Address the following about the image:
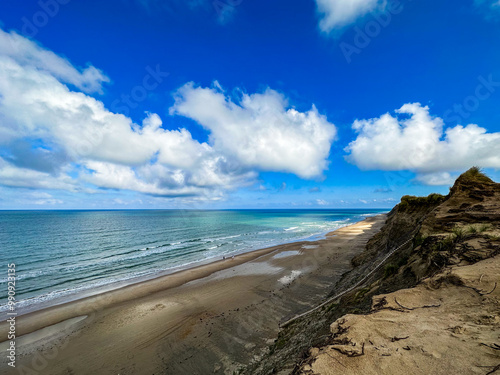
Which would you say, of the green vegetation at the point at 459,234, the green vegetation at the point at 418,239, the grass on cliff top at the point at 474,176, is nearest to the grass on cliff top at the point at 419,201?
the grass on cliff top at the point at 474,176

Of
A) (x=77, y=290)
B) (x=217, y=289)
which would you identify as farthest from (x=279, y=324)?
(x=77, y=290)

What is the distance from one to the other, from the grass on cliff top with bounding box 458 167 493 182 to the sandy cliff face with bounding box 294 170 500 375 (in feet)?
16.9

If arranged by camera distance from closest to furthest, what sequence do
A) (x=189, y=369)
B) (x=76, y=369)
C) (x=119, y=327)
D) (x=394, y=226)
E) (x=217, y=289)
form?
(x=189, y=369)
(x=76, y=369)
(x=119, y=327)
(x=394, y=226)
(x=217, y=289)

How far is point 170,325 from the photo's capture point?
14086mm

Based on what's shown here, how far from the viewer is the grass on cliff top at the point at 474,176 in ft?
41.4

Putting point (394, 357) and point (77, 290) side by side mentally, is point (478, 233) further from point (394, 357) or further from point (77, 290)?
point (77, 290)

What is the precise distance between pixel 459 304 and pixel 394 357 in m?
2.92

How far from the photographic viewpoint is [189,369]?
10195 mm

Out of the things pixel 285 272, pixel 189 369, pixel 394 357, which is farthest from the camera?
pixel 285 272

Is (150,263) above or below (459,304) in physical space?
below

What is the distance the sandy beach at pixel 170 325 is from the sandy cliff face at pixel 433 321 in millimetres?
7681

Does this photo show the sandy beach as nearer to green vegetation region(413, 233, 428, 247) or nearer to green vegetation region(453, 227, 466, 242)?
green vegetation region(413, 233, 428, 247)

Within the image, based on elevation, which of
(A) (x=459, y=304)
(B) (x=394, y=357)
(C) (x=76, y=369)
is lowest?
(C) (x=76, y=369)

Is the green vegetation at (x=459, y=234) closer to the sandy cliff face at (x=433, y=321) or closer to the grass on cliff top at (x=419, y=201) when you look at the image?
the sandy cliff face at (x=433, y=321)
